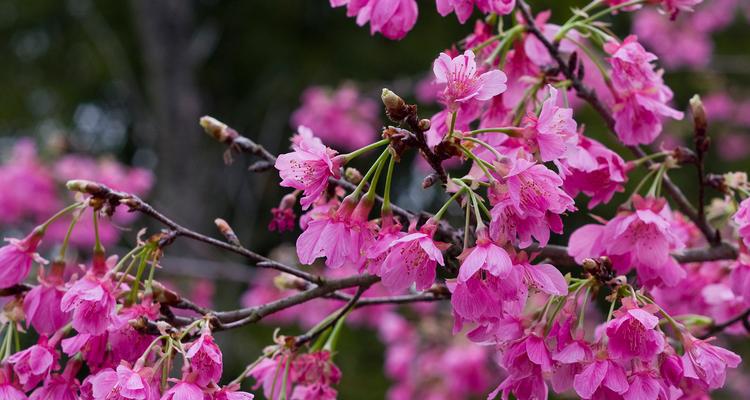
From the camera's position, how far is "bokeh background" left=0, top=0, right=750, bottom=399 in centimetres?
538

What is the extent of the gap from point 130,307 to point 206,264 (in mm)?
3676

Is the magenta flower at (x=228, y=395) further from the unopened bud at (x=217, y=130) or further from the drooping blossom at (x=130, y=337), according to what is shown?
the unopened bud at (x=217, y=130)

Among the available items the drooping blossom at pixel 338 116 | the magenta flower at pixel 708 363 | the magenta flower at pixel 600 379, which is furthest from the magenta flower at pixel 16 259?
the drooping blossom at pixel 338 116

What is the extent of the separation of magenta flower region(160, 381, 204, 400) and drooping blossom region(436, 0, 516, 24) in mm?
643

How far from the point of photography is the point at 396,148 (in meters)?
0.89

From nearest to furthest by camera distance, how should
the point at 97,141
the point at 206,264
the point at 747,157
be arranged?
the point at 206,264, the point at 747,157, the point at 97,141

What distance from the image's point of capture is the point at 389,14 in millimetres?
1184

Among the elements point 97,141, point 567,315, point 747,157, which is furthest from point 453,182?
point 97,141

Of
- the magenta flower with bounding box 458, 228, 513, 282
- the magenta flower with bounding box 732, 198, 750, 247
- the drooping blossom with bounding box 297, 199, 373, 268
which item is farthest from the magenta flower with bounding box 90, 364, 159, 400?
the magenta flower with bounding box 732, 198, 750, 247

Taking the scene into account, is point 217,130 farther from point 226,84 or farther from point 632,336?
point 226,84

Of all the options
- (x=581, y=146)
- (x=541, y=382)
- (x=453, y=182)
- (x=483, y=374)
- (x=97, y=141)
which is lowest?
(x=97, y=141)

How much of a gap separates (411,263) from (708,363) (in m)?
0.41

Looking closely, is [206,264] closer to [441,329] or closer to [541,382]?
[441,329]

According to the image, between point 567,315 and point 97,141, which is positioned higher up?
point 567,315
